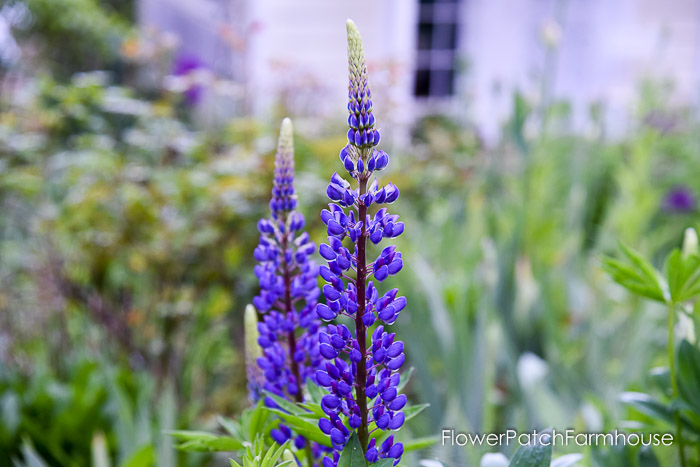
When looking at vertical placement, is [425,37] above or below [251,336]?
above

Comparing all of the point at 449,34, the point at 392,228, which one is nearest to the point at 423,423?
the point at 392,228

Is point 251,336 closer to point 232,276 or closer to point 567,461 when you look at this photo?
point 567,461

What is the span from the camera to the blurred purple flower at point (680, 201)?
2.98 meters

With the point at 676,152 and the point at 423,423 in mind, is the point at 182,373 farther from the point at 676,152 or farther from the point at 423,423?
the point at 676,152

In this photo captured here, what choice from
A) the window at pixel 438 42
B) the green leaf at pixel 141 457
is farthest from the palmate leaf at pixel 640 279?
the window at pixel 438 42

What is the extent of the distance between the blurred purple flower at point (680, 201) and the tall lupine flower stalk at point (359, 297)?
3.04m

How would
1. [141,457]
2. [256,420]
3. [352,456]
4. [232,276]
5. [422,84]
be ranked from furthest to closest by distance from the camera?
[422,84], [232,276], [141,457], [256,420], [352,456]

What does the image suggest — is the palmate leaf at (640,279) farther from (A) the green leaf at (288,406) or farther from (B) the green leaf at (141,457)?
(B) the green leaf at (141,457)

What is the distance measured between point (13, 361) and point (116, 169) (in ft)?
2.15

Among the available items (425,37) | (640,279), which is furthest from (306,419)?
(425,37)

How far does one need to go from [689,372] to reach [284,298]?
Result: 40cm

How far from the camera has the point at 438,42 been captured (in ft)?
23.8

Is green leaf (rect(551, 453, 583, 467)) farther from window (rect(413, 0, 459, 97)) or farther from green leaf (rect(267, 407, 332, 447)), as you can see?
window (rect(413, 0, 459, 97))

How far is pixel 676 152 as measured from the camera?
3676mm
